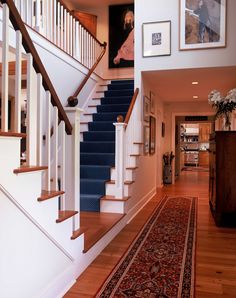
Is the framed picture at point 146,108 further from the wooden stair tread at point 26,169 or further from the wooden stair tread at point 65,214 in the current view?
the wooden stair tread at point 26,169

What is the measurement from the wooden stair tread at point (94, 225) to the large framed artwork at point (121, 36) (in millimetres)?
4921

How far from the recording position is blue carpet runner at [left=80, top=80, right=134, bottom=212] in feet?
13.4

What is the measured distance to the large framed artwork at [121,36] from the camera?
7.53 m

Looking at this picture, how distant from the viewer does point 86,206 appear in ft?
13.0

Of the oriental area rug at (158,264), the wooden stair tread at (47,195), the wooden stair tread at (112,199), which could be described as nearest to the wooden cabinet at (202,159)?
the oriental area rug at (158,264)

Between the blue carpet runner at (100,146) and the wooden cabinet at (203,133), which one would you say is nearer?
the blue carpet runner at (100,146)

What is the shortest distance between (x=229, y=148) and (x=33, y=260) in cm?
305

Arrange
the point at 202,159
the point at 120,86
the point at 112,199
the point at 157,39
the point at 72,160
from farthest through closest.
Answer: the point at 202,159
the point at 120,86
the point at 157,39
the point at 112,199
the point at 72,160

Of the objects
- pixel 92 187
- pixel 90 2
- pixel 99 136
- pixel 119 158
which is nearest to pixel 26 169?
pixel 119 158

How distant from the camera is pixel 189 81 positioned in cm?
572

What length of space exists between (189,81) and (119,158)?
2.76 m

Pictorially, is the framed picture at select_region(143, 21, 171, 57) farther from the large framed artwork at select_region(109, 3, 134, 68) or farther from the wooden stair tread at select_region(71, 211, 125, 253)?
the wooden stair tread at select_region(71, 211, 125, 253)

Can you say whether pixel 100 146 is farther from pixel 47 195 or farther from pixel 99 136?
pixel 47 195

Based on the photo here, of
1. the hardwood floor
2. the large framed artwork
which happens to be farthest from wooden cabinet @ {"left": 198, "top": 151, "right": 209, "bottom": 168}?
the hardwood floor
